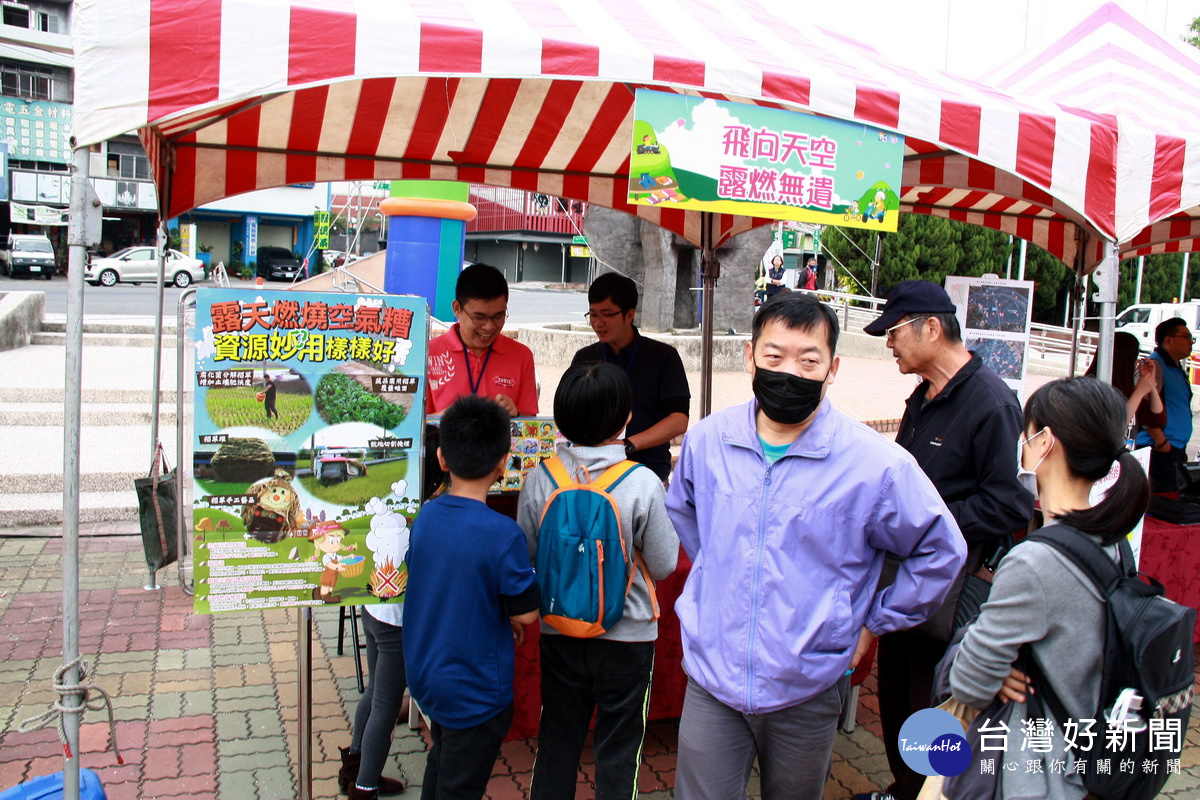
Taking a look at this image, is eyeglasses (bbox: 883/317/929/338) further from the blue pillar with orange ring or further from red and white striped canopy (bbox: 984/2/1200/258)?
the blue pillar with orange ring

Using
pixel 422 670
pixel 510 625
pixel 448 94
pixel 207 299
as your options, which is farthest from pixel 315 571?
pixel 448 94

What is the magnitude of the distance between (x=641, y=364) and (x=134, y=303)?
22.9 meters

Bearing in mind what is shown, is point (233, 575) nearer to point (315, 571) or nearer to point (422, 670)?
point (315, 571)

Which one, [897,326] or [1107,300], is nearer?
[897,326]

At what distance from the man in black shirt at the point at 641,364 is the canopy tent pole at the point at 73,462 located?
6.50 feet

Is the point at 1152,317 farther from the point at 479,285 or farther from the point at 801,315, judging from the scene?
the point at 801,315

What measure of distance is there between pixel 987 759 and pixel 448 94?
150 inches

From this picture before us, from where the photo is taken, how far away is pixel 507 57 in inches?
103

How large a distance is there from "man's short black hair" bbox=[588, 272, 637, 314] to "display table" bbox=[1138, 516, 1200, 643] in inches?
111

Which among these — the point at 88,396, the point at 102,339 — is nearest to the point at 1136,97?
the point at 88,396

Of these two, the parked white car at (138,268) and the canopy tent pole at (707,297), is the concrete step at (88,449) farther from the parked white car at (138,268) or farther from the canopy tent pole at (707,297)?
the parked white car at (138,268)

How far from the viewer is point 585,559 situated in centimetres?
253

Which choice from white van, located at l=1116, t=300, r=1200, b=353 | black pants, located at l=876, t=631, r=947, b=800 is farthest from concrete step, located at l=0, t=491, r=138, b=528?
white van, located at l=1116, t=300, r=1200, b=353

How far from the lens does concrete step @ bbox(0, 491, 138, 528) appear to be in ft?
20.9
